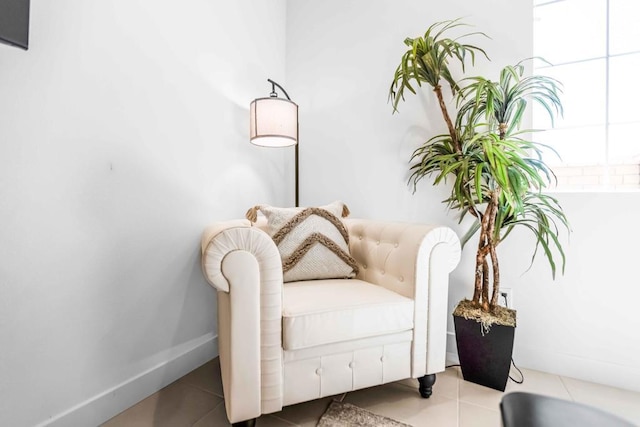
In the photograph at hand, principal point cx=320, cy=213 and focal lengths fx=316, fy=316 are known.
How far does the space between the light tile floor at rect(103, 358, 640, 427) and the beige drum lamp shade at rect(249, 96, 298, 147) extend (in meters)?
1.30

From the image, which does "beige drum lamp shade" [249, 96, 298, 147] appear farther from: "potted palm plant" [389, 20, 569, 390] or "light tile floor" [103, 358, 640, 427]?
"light tile floor" [103, 358, 640, 427]

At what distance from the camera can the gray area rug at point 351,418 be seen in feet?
4.02

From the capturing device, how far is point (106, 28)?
1.24 m

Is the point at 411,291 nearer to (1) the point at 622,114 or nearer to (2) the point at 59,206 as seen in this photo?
(2) the point at 59,206

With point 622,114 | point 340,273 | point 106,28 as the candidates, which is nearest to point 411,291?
point 340,273

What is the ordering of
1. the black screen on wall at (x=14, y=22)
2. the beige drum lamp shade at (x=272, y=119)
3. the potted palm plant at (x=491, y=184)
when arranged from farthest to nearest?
the beige drum lamp shade at (x=272, y=119)
the potted palm plant at (x=491, y=184)
the black screen on wall at (x=14, y=22)

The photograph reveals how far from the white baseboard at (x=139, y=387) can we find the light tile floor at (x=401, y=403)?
33 mm

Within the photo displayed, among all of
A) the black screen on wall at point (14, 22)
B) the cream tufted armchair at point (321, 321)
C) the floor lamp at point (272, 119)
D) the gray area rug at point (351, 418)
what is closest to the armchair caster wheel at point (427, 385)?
the cream tufted armchair at point (321, 321)

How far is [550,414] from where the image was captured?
621mm

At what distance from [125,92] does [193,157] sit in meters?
0.41

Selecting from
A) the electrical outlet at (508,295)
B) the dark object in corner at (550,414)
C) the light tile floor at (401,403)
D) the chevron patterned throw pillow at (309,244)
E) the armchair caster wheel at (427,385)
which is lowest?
the light tile floor at (401,403)

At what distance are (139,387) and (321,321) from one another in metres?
0.89

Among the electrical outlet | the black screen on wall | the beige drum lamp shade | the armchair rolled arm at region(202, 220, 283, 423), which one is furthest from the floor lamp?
the electrical outlet

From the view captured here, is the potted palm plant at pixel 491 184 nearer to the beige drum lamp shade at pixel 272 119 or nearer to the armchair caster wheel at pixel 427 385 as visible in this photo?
the armchair caster wheel at pixel 427 385
